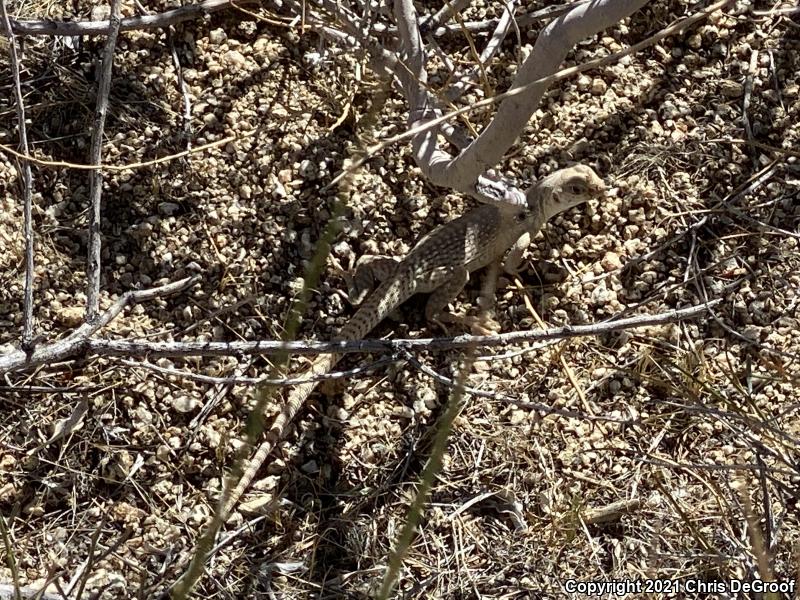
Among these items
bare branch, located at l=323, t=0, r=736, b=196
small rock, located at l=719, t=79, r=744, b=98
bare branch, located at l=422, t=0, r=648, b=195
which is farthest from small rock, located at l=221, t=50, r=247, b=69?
small rock, located at l=719, t=79, r=744, b=98

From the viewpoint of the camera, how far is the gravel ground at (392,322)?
3020 millimetres

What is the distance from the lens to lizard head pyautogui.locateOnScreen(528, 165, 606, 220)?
A: 3.36 metres

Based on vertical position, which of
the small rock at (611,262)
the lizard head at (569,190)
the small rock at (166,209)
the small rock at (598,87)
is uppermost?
the small rock at (166,209)

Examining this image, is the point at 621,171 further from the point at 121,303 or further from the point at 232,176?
the point at 121,303

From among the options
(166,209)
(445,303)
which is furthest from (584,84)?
(166,209)

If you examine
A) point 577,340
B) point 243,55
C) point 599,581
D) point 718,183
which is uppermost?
point 243,55

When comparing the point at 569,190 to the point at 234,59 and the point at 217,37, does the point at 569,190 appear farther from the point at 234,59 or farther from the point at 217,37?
the point at 217,37

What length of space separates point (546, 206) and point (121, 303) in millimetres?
1709

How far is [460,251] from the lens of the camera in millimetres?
3420

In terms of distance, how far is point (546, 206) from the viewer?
3424mm

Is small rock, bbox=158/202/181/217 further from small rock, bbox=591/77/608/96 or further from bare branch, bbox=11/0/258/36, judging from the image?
small rock, bbox=591/77/608/96

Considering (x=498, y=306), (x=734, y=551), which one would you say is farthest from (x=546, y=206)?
(x=734, y=551)

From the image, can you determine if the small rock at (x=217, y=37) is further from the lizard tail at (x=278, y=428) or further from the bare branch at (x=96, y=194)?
the lizard tail at (x=278, y=428)

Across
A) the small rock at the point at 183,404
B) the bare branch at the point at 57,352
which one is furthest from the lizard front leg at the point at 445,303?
the bare branch at the point at 57,352
